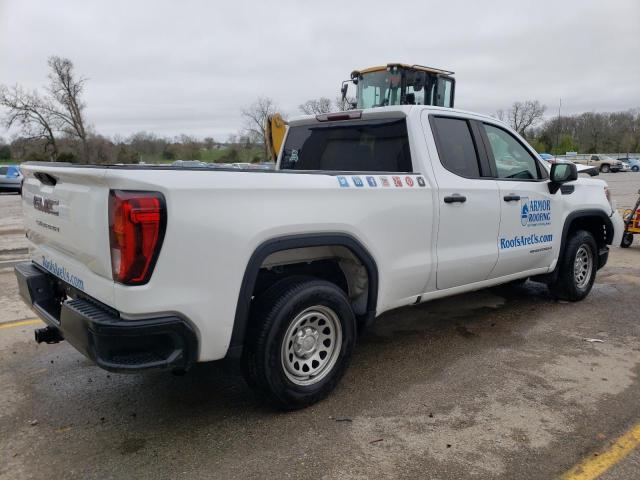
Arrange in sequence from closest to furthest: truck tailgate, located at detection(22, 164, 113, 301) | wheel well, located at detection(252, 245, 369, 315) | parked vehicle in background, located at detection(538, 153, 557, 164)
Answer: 1. truck tailgate, located at detection(22, 164, 113, 301)
2. wheel well, located at detection(252, 245, 369, 315)
3. parked vehicle in background, located at detection(538, 153, 557, 164)

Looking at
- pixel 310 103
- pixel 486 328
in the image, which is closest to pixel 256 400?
pixel 486 328

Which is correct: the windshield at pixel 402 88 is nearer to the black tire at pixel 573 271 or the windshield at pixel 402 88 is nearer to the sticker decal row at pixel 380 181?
the black tire at pixel 573 271

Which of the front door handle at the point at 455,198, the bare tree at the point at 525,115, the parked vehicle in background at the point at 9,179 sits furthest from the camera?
the bare tree at the point at 525,115

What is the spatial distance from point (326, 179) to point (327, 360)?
3.92 feet

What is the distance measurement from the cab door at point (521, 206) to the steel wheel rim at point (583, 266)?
67 cm

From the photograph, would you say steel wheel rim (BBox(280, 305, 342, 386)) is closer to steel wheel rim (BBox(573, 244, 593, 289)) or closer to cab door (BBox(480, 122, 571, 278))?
cab door (BBox(480, 122, 571, 278))

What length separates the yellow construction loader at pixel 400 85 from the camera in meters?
12.4

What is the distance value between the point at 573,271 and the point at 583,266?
0.36m

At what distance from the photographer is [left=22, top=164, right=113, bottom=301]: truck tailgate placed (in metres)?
2.65

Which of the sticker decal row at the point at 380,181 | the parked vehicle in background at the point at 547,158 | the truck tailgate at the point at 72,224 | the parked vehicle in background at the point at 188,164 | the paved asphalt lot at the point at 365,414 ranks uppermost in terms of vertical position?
the parked vehicle in background at the point at 547,158

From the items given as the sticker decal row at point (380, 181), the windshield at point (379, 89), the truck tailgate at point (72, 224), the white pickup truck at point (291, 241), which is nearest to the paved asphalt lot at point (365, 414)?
the white pickup truck at point (291, 241)

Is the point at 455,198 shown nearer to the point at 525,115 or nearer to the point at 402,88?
the point at 402,88

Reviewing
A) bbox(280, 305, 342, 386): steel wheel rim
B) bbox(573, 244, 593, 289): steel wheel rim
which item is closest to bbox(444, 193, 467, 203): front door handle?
bbox(280, 305, 342, 386): steel wheel rim

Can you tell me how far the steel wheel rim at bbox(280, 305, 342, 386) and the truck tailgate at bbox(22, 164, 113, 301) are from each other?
1.13 meters
